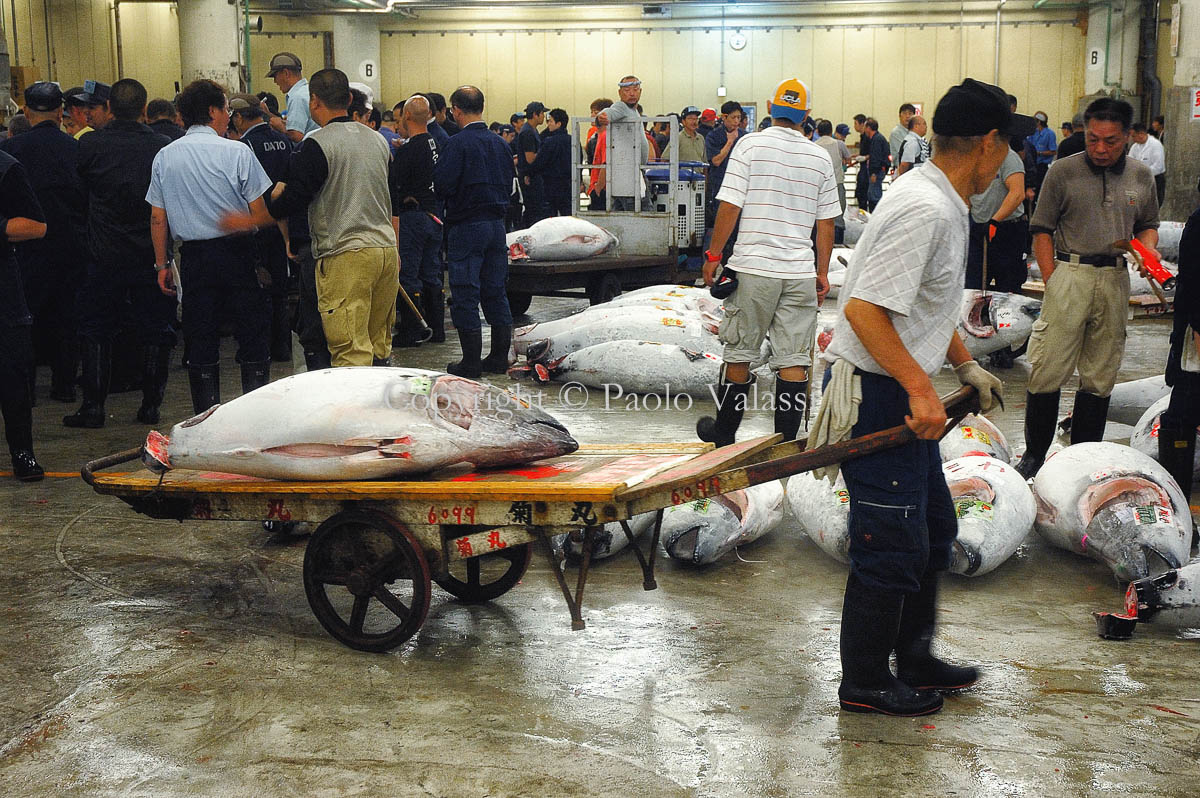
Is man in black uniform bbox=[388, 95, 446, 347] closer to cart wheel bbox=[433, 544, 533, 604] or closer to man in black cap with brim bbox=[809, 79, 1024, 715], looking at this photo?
cart wheel bbox=[433, 544, 533, 604]

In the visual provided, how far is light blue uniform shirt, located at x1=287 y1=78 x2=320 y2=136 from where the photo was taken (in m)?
9.01

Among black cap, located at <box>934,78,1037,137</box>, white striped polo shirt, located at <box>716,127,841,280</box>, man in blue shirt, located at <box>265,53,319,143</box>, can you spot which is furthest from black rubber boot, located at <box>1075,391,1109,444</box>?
man in blue shirt, located at <box>265,53,319,143</box>

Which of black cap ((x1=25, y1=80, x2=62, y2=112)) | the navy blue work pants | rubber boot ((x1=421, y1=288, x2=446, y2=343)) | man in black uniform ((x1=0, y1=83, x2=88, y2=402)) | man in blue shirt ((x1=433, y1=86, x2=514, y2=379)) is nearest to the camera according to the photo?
the navy blue work pants

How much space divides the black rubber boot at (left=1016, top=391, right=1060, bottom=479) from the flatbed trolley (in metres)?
2.38

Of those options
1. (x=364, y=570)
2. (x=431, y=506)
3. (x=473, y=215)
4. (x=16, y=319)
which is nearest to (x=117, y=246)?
(x=16, y=319)

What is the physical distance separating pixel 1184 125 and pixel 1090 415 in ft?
46.7

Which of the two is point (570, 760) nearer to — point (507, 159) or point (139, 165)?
point (139, 165)

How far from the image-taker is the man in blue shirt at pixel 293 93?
8680 millimetres

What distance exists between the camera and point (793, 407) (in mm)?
5758

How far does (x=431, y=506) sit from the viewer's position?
3.62 m

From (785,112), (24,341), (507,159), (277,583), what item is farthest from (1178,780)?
(507,159)

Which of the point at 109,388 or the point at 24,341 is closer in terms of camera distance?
the point at 24,341

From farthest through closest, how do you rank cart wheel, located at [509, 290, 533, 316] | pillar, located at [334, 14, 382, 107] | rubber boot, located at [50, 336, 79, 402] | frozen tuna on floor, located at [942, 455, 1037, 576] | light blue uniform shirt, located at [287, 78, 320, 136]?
pillar, located at [334, 14, 382, 107]
cart wheel, located at [509, 290, 533, 316]
light blue uniform shirt, located at [287, 78, 320, 136]
rubber boot, located at [50, 336, 79, 402]
frozen tuna on floor, located at [942, 455, 1037, 576]

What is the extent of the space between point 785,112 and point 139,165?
3.60 m
